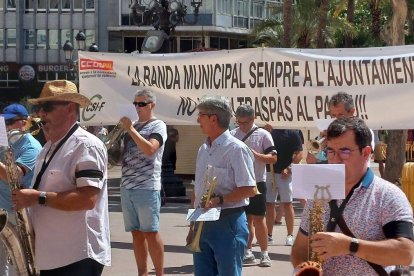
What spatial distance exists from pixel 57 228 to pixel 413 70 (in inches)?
264

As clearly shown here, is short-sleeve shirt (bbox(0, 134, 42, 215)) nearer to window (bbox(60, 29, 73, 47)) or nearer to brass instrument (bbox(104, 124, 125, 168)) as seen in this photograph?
brass instrument (bbox(104, 124, 125, 168))

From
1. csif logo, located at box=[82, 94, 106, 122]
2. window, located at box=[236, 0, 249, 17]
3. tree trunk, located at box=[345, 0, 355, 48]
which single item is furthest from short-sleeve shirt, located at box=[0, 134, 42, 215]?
window, located at box=[236, 0, 249, 17]

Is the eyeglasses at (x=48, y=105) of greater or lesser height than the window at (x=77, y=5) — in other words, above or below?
below

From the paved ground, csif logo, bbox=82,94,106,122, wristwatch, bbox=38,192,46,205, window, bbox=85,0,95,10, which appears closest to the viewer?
wristwatch, bbox=38,192,46,205

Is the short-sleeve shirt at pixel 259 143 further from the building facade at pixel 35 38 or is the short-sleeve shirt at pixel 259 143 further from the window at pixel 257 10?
the building facade at pixel 35 38

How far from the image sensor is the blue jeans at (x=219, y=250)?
6465 mm

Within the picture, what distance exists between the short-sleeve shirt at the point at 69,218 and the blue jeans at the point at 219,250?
1.52 metres

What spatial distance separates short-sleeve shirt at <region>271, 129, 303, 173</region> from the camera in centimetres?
1161

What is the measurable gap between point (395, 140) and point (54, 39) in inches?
1827

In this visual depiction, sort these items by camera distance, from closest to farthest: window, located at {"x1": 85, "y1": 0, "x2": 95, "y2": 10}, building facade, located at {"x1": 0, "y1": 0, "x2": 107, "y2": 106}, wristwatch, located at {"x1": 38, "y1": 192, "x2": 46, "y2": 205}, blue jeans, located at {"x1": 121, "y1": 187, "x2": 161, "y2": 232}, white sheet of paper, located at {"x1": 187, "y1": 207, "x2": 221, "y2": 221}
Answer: wristwatch, located at {"x1": 38, "y1": 192, "x2": 46, "y2": 205} < white sheet of paper, located at {"x1": 187, "y1": 207, "x2": 221, "y2": 221} < blue jeans, located at {"x1": 121, "y1": 187, "x2": 161, "y2": 232} < window, located at {"x1": 85, "y1": 0, "x2": 95, "y2": 10} < building facade, located at {"x1": 0, "y1": 0, "x2": 107, "y2": 106}

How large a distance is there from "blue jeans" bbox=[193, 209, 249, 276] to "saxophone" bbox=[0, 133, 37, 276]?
5.53 ft

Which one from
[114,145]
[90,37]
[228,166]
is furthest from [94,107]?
[90,37]

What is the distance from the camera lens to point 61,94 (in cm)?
515

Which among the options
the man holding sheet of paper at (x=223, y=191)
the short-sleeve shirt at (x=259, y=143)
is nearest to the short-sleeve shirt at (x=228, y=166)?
the man holding sheet of paper at (x=223, y=191)
